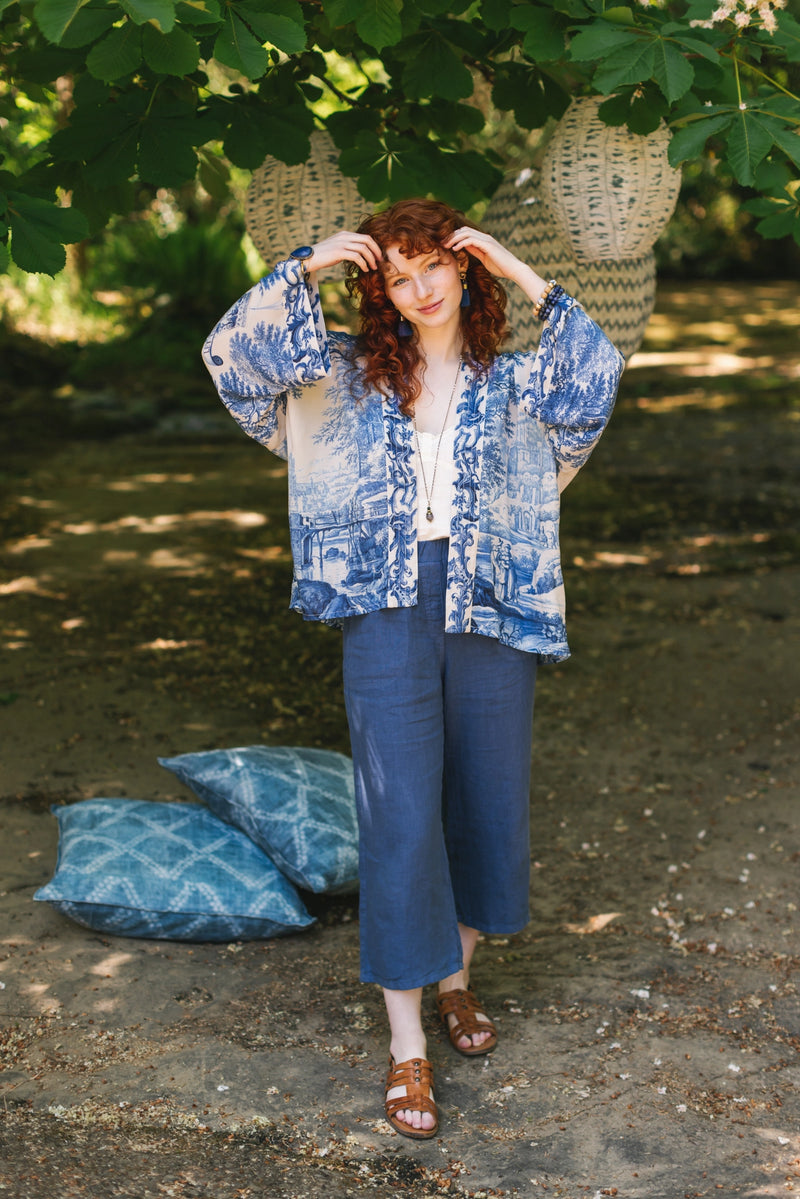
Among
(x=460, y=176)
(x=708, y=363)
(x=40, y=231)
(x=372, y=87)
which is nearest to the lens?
(x=40, y=231)

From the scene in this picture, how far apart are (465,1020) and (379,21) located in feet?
7.68

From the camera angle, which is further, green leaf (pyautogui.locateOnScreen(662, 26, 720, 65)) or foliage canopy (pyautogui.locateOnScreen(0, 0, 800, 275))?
green leaf (pyautogui.locateOnScreen(662, 26, 720, 65))

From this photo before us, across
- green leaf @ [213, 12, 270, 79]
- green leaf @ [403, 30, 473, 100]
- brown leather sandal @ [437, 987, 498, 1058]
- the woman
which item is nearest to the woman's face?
the woman

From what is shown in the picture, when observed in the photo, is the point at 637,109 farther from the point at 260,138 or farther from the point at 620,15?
the point at 260,138

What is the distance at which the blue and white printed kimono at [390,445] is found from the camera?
250cm

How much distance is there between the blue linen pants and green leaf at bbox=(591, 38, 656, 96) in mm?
1042

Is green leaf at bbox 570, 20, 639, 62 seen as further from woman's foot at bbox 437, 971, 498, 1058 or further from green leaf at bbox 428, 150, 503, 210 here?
woman's foot at bbox 437, 971, 498, 1058

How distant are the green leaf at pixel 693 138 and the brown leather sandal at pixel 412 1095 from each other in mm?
2110

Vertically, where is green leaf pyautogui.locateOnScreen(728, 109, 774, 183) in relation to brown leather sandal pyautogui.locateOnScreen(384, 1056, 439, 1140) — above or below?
above

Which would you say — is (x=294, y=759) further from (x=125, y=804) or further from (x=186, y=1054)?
(x=186, y=1054)

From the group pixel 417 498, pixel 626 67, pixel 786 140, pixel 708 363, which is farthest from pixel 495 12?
pixel 708 363

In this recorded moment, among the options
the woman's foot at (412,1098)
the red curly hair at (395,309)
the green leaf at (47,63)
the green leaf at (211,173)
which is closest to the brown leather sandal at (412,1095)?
the woman's foot at (412,1098)

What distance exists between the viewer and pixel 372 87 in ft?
11.9

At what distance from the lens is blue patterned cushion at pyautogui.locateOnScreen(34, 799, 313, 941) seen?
10.7ft
